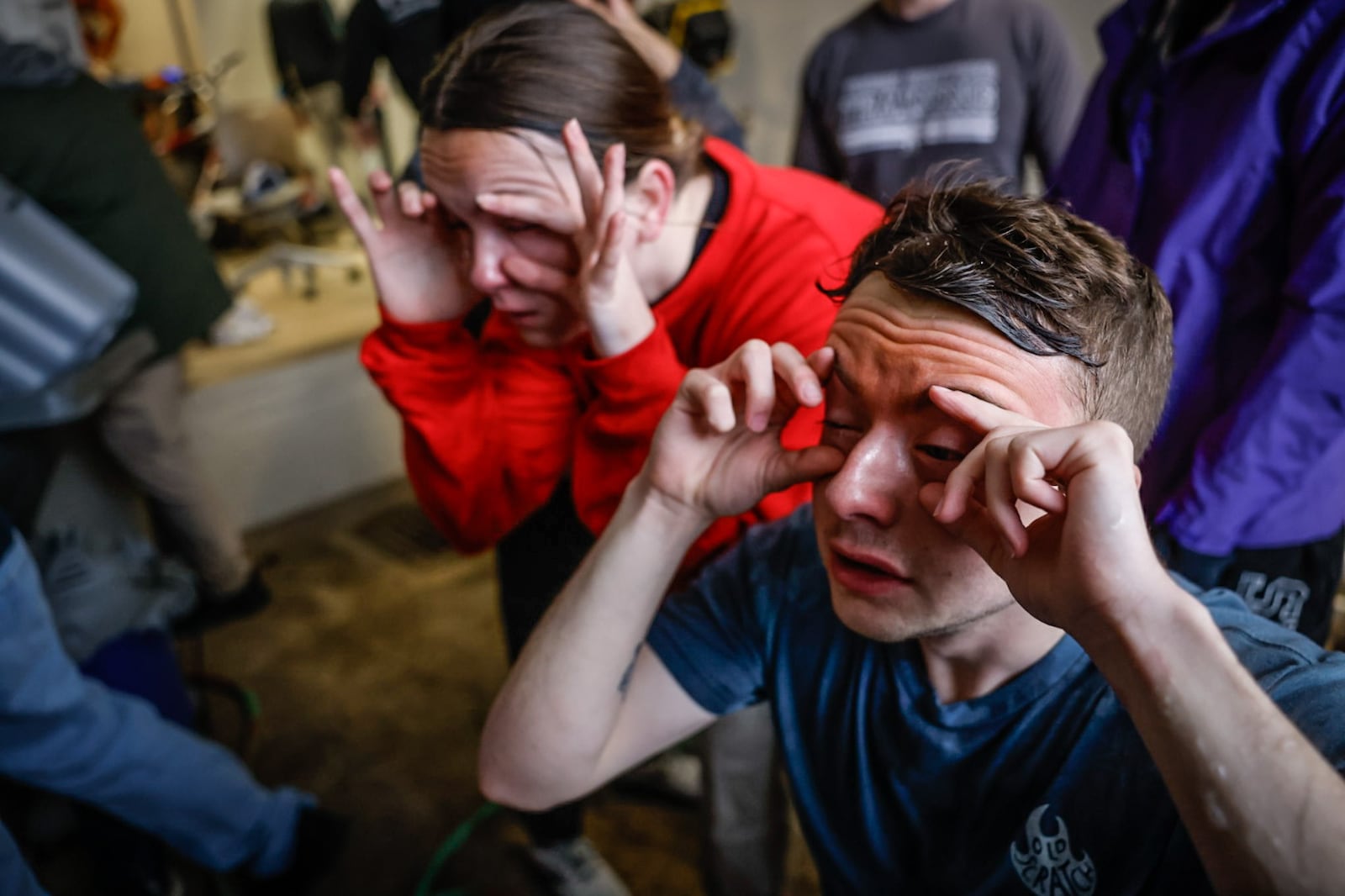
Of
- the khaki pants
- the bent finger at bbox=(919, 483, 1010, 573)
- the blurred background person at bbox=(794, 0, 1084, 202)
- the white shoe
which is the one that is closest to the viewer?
the bent finger at bbox=(919, 483, 1010, 573)

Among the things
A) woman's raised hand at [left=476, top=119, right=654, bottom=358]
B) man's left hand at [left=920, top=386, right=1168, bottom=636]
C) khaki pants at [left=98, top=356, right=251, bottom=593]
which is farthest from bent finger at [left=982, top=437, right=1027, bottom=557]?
khaki pants at [left=98, top=356, right=251, bottom=593]

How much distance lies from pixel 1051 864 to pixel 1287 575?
67 centimetres

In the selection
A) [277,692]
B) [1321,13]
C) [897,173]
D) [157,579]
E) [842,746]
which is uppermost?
[1321,13]

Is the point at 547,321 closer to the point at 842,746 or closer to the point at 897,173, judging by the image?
the point at 842,746

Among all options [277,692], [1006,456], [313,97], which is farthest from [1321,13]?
[313,97]

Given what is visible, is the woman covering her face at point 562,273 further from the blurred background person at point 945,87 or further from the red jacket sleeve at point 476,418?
the blurred background person at point 945,87

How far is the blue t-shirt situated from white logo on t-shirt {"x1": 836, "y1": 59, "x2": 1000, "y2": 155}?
136 centimetres

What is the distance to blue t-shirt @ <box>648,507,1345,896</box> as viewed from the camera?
2.18 feet

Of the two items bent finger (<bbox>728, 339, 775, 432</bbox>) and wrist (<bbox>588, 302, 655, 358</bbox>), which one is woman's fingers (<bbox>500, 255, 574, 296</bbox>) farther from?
bent finger (<bbox>728, 339, 775, 432</bbox>)

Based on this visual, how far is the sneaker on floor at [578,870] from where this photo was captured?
158 cm

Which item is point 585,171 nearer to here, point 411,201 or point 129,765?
point 411,201

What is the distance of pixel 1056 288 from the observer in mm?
682

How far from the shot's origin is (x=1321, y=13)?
1.04 meters

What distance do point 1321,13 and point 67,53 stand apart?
248 centimetres
